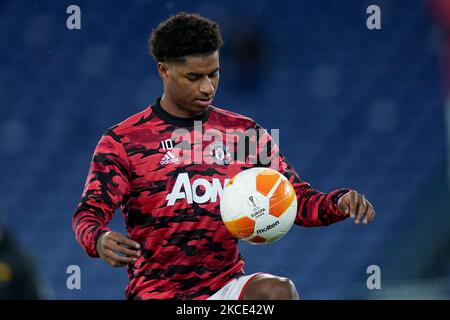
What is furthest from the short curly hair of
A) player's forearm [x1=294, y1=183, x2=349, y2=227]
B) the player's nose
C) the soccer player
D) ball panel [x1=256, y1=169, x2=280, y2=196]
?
player's forearm [x1=294, y1=183, x2=349, y2=227]

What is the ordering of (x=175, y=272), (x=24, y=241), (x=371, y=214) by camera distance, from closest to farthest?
(x=371, y=214) → (x=175, y=272) → (x=24, y=241)

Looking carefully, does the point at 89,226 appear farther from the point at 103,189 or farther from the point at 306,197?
the point at 306,197

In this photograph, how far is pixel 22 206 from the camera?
5930 millimetres

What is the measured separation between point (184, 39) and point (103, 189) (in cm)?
72

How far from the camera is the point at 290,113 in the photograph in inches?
243

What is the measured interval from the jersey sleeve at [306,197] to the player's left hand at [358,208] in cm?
8

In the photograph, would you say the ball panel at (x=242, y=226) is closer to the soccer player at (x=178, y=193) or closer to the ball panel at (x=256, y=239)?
the ball panel at (x=256, y=239)

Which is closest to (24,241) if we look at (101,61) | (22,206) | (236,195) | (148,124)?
(22,206)

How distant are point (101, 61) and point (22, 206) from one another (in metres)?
1.15

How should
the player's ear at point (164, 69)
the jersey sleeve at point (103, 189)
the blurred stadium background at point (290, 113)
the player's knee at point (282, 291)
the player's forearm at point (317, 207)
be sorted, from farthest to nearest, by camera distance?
the blurred stadium background at point (290, 113) → the player's ear at point (164, 69) → the player's forearm at point (317, 207) → the jersey sleeve at point (103, 189) → the player's knee at point (282, 291)

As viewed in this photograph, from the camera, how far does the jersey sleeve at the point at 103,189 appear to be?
10.7ft

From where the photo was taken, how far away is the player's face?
Answer: 354cm

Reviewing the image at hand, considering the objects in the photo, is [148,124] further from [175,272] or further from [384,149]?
[384,149]

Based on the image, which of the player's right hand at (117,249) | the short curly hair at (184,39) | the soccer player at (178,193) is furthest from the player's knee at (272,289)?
the short curly hair at (184,39)
